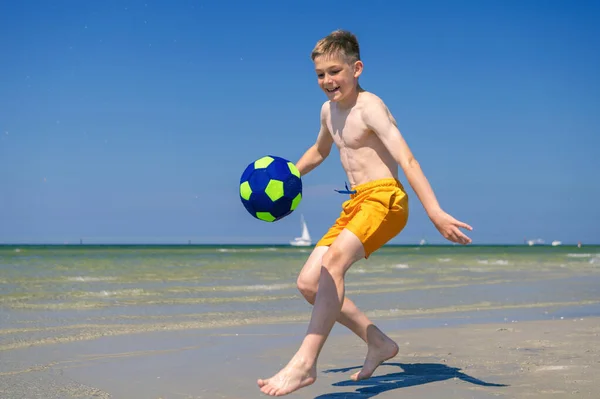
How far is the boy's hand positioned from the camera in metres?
3.48

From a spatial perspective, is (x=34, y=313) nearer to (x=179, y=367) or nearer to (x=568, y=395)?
(x=179, y=367)

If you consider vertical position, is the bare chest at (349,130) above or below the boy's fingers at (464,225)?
above

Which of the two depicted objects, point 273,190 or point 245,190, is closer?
point 273,190

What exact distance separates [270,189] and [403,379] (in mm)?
1410

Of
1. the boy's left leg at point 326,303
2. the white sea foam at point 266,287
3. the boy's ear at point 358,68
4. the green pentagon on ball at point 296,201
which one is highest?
the boy's ear at point 358,68

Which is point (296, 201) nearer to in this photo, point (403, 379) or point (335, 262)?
point (335, 262)

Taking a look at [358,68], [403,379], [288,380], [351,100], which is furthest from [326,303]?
[358,68]

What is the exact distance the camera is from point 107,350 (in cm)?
537

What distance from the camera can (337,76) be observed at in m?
4.09

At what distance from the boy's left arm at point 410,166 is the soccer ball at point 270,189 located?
1.91 feet

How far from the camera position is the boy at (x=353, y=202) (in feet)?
12.3

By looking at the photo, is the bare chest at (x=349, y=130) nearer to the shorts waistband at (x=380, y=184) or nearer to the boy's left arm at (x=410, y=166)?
the boy's left arm at (x=410, y=166)

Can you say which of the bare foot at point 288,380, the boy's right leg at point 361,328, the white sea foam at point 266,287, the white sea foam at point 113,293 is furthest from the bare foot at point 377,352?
the white sea foam at point 266,287

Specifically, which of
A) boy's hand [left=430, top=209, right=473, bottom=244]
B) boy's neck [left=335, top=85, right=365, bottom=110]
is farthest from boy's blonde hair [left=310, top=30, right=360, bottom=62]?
boy's hand [left=430, top=209, right=473, bottom=244]
